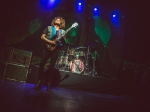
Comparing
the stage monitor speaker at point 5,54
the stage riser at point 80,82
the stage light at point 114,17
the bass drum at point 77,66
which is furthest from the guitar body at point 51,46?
the stage light at point 114,17

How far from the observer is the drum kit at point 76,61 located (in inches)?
237

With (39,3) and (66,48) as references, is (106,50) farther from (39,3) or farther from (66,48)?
(39,3)

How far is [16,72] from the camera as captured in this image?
13.8 ft

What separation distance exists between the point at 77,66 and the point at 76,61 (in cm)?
26

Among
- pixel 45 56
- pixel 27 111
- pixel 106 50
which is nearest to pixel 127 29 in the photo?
pixel 106 50

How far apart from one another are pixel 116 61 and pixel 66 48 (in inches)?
124

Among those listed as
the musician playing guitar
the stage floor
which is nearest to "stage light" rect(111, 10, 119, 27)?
the musician playing guitar

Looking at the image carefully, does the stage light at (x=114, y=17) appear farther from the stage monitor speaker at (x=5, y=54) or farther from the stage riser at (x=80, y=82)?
the stage monitor speaker at (x=5, y=54)

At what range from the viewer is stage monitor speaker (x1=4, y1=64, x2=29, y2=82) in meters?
4.12

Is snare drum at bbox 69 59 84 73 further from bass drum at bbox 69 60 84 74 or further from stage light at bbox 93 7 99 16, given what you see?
stage light at bbox 93 7 99 16

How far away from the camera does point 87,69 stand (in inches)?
258

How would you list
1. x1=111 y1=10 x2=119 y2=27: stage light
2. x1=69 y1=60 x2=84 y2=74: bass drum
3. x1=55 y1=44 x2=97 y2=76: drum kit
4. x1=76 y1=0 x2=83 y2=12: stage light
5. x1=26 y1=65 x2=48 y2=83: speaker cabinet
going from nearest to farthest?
x1=26 y1=65 x2=48 y2=83: speaker cabinet
x1=55 y1=44 x2=97 y2=76: drum kit
x1=69 y1=60 x2=84 y2=74: bass drum
x1=76 y1=0 x2=83 y2=12: stage light
x1=111 y1=10 x2=119 y2=27: stage light

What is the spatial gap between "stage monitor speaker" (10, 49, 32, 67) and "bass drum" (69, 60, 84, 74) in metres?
2.28

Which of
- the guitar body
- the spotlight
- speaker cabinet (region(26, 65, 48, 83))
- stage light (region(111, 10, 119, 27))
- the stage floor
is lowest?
the stage floor
